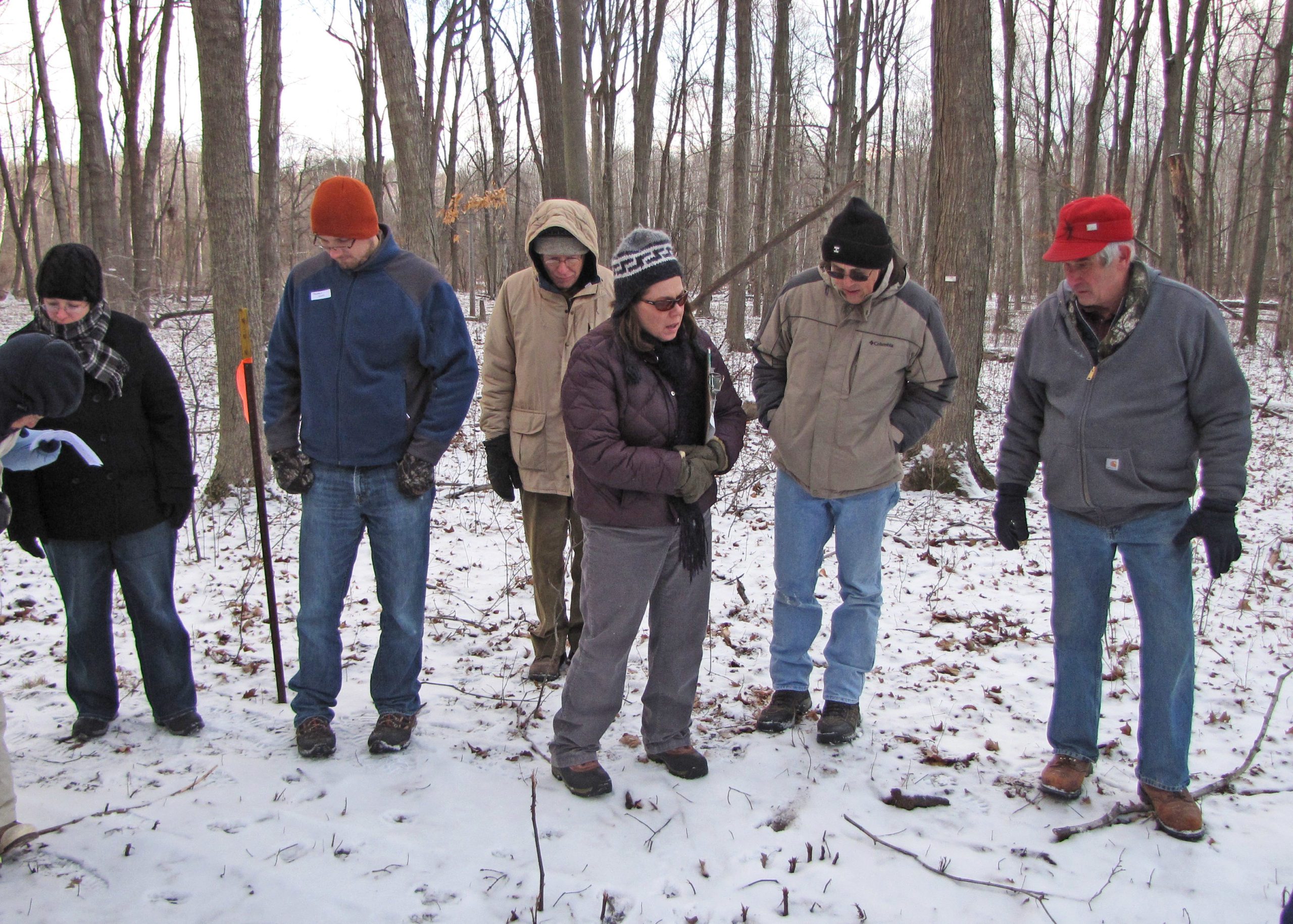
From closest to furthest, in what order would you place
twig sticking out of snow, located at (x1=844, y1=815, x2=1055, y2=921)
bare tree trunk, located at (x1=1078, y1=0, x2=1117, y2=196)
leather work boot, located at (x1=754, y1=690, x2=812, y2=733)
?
twig sticking out of snow, located at (x1=844, y1=815, x2=1055, y2=921) < leather work boot, located at (x1=754, y1=690, x2=812, y2=733) < bare tree trunk, located at (x1=1078, y1=0, x2=1117, y2=196)

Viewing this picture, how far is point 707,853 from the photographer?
9.40 ft

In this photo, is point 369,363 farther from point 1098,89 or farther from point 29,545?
point 1098,89

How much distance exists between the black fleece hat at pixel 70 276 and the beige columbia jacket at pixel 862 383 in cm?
279

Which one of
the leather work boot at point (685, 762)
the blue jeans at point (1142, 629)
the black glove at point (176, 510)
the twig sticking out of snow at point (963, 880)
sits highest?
the black glove at point (176, 510)

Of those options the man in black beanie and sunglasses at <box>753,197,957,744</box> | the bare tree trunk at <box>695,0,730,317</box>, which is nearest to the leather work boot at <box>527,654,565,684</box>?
the man in black beanie and sunglasses at <box>753,197,957,744</box>

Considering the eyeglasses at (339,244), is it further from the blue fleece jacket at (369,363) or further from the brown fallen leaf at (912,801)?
the brown fallen leaf at (912,801)

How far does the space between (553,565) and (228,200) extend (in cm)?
495

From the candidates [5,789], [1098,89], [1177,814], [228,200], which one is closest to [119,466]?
[5,789]

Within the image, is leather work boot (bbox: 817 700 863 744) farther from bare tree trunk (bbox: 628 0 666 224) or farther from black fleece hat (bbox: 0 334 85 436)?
bare tree trunk (bbox: 628 0 666 224)

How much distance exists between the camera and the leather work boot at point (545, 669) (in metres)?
4.22

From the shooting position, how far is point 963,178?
760cm

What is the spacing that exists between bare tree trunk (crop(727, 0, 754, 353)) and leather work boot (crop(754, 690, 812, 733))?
38.8 ft

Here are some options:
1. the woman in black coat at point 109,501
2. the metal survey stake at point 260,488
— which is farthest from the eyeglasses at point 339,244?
the woman in black coat at point 109,501

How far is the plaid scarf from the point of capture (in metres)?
3.25
